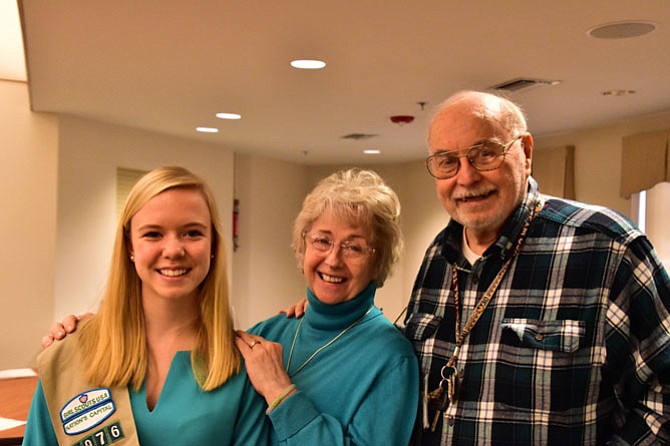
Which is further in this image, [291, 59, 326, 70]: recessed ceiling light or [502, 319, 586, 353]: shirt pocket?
[291, 59, 326, 70]: recessed ceiling light

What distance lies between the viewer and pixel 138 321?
180 cm

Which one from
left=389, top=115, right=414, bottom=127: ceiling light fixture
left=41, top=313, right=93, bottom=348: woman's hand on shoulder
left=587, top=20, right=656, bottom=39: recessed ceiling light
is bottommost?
left=41, top=313, right=93, bottom=348: woman's hand on shoulder

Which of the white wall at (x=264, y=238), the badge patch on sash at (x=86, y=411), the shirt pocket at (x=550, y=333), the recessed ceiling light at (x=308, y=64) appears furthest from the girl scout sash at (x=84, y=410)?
the white wall at (x=264, y=238)

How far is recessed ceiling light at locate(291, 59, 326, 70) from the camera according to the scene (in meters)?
4.09

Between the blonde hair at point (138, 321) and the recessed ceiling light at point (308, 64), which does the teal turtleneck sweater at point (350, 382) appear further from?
the recessed ceiling light at point (308, 64)

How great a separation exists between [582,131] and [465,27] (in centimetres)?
392

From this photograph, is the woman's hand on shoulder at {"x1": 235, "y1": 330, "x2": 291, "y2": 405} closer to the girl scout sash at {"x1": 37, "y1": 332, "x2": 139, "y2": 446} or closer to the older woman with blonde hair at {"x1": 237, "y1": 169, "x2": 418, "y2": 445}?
the older woman with blonde hair at {"x1": 237, "y1": 169, "x2": 418, "y2": 445}

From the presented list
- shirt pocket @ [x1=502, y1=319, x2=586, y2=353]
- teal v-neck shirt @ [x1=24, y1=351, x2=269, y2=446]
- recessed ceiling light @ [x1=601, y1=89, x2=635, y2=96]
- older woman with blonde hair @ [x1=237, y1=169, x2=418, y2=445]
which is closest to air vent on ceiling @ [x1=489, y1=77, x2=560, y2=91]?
recessed ceiling light @ [x1=601, y1=89, x2=635, y2=96]

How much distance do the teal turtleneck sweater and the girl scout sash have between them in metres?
0.36

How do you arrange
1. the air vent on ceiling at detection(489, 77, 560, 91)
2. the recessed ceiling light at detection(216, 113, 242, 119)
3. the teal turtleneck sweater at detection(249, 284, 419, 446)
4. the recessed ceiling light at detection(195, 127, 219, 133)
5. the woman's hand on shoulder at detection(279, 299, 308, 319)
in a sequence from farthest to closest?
the recessed ceiling light at detection(195, 127, 219, 133) < the recessed ceiling light at detection(216, 113, 242, 119) < the air vent on ceiling at detection(489, 77, 560, 91) < the woman's hand on shoulder at detection(279, 299, 308, 319) < the teal turtleneck sweater at detection(249, 284, 419, 446)

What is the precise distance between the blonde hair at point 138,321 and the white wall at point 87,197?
14.1ft

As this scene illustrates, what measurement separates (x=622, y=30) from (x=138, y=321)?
113 inches

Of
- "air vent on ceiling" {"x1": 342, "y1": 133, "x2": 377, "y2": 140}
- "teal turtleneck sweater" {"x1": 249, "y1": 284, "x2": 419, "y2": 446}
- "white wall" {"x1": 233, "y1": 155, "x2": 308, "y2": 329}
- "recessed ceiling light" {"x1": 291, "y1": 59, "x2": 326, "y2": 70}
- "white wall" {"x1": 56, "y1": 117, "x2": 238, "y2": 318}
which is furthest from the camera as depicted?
"white wall" {"x1": 233, "y1": 155, "x2": 308, "y2": 329}

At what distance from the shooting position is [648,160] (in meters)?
5.98
